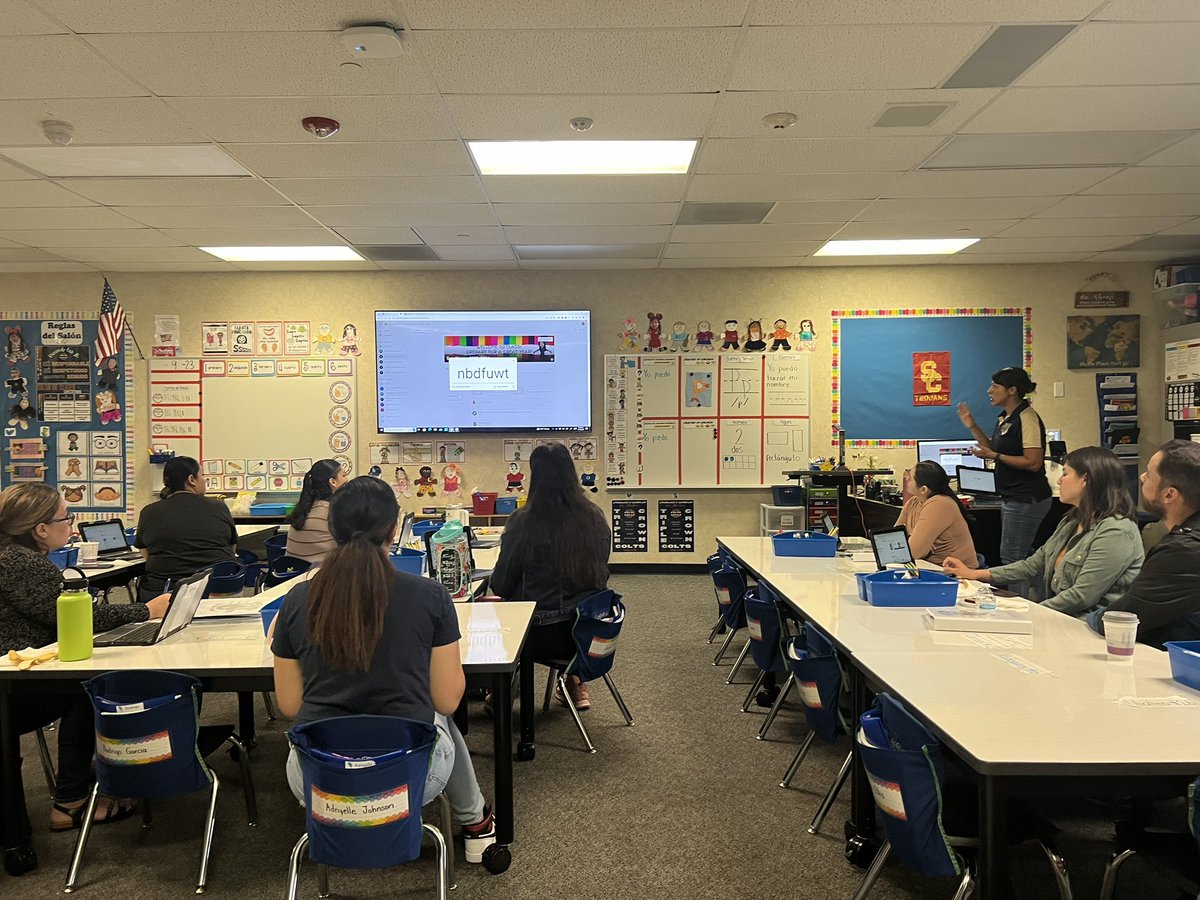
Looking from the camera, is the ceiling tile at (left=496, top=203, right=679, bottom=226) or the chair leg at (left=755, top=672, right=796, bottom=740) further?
the ceiling tile at (left=496, top=203, right=679, bottom=226)

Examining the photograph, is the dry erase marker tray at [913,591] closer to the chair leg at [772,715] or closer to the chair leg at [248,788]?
the chair leg at [772,715]

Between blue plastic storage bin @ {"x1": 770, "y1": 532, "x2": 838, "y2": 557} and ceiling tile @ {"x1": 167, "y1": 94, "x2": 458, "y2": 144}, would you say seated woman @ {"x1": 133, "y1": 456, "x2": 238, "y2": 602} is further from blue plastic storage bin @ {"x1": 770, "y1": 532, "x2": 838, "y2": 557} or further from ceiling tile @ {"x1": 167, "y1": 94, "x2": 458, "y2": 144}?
blue plastic storage bin @ {"x1": 770, "y1": 532, "x2": 838, "y2": 557}

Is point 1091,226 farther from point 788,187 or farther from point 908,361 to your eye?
point 788,187

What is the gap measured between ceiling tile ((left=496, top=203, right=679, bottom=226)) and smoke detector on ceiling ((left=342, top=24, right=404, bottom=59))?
2.10 metres

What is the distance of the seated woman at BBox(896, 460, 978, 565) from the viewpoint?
4.06 metres

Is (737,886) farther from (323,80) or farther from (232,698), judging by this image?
(323,80)

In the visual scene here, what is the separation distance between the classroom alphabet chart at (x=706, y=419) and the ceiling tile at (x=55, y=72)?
452 cm

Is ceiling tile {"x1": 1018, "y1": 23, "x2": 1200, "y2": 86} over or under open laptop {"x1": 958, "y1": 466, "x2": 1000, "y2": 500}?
over

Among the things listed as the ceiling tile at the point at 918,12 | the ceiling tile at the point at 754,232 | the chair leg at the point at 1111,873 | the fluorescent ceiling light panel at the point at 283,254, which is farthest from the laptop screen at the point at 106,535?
the chair leg at the point at 1111,873

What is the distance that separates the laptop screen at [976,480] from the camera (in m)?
6.23

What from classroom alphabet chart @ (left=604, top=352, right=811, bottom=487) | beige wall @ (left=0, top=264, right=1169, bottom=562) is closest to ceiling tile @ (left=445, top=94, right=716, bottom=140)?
beige wall @ (left=0, top=264, right=1169, bottom=562)

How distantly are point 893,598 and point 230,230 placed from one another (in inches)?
196

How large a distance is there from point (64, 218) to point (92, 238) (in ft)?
1.91

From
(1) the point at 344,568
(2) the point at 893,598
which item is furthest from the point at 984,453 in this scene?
(1) the point at 344,568
